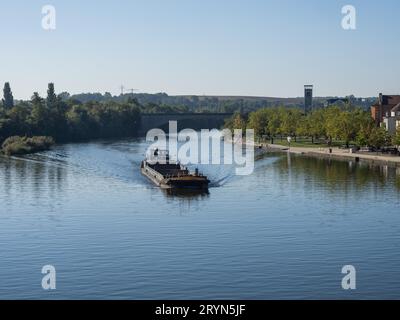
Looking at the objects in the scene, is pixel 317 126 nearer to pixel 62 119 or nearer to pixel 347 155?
pixel 347 155

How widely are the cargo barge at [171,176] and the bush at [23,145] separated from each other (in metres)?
24.6

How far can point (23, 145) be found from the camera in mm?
96375

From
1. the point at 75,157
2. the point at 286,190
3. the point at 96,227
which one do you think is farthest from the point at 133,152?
the point at 96,227

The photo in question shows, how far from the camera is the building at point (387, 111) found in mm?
103938

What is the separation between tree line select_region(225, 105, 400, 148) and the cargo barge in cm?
2594

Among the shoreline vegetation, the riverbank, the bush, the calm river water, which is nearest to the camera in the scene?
the calm river water

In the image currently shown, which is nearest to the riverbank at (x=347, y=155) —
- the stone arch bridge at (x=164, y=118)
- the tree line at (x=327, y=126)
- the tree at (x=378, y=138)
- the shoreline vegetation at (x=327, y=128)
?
the tree at (x=378, y=138)

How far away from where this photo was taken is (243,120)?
511ft

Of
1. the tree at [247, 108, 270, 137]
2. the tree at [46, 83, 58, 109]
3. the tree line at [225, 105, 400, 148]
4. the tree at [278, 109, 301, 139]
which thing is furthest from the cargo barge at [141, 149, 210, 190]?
the tree at [46, 83, 58, 109]

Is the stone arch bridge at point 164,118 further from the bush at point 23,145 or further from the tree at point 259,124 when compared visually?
the bush at point 23,145

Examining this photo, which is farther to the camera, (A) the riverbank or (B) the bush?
(B) the bush

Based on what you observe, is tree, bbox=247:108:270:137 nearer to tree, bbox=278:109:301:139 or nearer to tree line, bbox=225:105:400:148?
tree line, bbox=225:105:400:148

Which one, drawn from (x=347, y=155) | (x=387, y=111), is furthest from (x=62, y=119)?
(x=347, y=155)

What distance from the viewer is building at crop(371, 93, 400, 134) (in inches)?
Result: 4092
